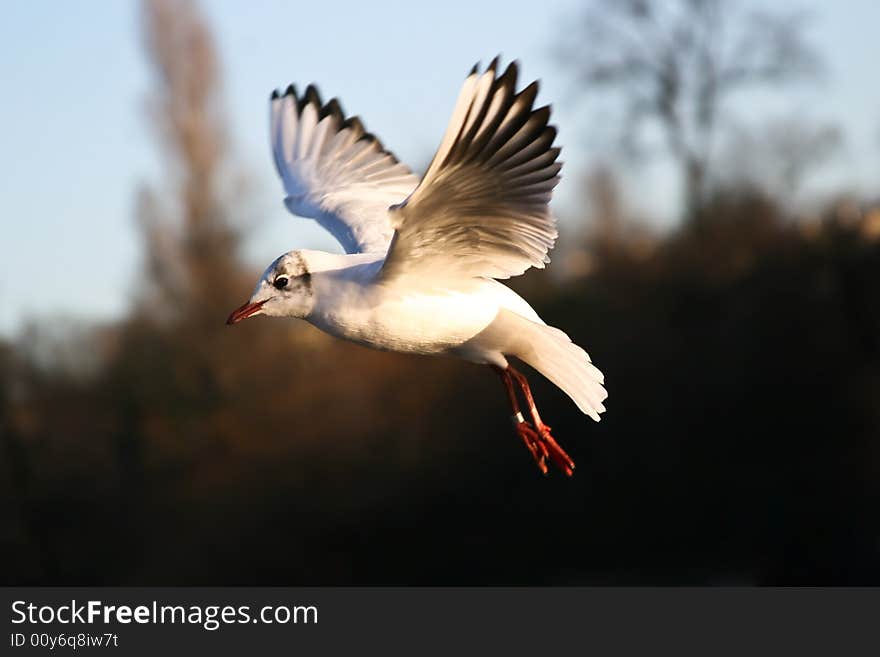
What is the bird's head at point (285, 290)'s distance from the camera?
4.49 m

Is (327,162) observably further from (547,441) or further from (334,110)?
(547,441)

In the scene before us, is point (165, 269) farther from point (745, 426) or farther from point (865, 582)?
point (865, 582)

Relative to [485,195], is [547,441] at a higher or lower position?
lower

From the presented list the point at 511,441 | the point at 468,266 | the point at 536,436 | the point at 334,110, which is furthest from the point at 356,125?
the point at 511,441

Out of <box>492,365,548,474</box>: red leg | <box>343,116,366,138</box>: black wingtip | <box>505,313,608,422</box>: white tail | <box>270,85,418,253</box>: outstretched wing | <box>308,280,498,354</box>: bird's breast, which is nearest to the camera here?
<box>308,280,498,354</box>: bird's breast

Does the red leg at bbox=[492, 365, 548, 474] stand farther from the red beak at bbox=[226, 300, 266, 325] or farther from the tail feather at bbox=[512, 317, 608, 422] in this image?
the red beak at bbox=[226, 300, 266, 325]

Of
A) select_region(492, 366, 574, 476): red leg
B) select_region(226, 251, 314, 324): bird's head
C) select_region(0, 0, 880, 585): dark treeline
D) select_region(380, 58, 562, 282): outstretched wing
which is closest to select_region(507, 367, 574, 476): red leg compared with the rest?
select_region(492, 366, 574, 476): red leg

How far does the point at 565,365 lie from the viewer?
194 inches

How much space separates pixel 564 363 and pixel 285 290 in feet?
3.64

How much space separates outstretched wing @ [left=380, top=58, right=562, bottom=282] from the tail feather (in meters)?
0.34

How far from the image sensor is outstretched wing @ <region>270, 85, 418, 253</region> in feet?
Result: 19.2
